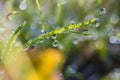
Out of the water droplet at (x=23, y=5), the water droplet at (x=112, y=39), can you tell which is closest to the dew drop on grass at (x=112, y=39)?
the water droplet at (x=112, y=39)

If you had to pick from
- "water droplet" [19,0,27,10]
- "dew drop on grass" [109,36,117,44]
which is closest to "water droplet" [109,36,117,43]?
"dew drop on grass" [109,36,117,44]

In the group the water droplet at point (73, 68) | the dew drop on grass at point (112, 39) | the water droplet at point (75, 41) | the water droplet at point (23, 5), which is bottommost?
the water droplet at point (73, 68)

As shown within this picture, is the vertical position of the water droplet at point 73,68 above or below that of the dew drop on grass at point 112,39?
below

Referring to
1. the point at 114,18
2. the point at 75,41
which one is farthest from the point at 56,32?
the point at 114,18

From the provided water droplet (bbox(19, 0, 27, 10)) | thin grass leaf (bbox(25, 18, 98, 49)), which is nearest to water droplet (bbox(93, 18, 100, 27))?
thin grass leaf (bbox(25, 18, 98, 49))

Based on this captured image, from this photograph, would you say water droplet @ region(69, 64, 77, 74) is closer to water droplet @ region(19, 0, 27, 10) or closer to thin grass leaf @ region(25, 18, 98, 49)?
thin grass leaf @ region(25, 18, 98, 49)

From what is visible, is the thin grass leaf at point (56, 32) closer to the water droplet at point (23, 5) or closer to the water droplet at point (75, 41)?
the water droplet at point (75, 41)

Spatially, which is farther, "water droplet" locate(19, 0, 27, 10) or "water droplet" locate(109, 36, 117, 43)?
"water droplet" locate(19, 0, 27, 10)

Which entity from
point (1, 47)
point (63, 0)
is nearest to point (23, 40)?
point (1, 47)

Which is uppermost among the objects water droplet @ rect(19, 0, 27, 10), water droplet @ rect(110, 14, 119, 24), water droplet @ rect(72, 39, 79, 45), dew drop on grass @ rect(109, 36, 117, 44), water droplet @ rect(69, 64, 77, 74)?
water droplet @ rect(19, 0, 27, 10)

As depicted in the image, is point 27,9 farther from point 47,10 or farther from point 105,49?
point 105,49

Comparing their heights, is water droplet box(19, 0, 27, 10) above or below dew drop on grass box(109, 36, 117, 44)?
above
